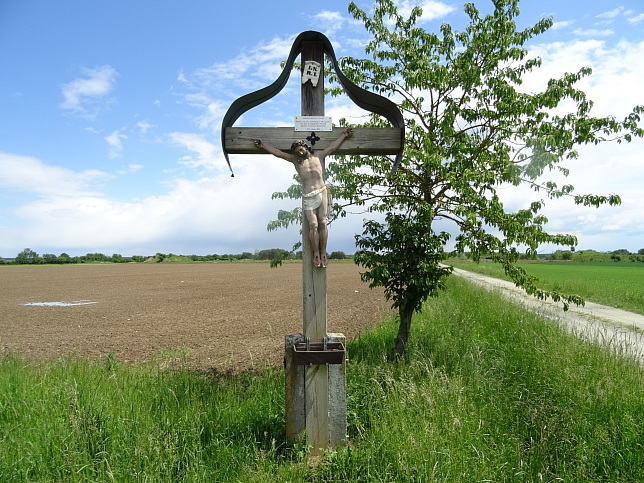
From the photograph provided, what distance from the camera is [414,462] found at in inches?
116

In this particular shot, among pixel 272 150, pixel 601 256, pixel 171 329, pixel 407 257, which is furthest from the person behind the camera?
pixel 601 256

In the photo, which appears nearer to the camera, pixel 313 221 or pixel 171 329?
pixel 313 221

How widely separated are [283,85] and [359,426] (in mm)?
3333

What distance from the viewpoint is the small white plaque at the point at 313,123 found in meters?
3.88

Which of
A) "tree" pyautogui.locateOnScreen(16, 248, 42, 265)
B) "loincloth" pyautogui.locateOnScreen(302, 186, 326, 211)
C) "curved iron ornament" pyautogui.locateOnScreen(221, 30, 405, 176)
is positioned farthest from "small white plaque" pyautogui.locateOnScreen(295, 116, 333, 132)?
"tree" pyautogui.locateOnScreen(16, 248, 42, 265)

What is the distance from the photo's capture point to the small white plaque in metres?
3.88

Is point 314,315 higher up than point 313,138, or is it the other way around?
point 313,138

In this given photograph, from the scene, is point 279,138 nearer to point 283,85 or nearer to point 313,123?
point 313,123

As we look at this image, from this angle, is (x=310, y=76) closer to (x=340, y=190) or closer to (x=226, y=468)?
(x=340, y=190)

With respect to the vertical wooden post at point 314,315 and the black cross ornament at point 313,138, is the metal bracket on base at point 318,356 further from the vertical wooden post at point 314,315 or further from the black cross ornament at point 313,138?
the black cross ornament at point 313,138

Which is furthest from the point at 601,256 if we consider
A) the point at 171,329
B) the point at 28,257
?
the point at 28,257

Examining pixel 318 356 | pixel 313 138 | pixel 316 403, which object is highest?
pixel 313 138

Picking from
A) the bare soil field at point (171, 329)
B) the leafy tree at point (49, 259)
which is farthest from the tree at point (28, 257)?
the bare soil field at point (171, 329)

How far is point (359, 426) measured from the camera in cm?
373
